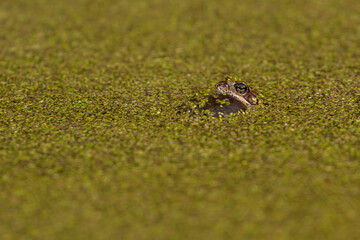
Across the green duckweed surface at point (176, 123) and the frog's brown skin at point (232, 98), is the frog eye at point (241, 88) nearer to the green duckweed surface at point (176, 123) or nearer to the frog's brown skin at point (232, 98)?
the frog's brown skin at point (232, 98)

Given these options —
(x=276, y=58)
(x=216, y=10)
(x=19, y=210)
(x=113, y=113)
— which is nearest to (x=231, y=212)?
(x=19, y=210)

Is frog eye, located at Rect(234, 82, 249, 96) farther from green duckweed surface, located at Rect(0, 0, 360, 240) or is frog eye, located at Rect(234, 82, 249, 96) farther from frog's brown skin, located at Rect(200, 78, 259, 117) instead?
green duckweed surface, located at Rect(0, 0, 360, 240)

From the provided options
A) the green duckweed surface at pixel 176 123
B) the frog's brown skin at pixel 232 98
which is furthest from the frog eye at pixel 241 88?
the green duckweed surface at pixel 176 123

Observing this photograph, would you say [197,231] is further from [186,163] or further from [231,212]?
[186,163]

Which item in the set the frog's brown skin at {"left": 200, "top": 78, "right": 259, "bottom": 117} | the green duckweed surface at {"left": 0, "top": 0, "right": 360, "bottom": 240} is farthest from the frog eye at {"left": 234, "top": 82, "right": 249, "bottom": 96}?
the green duckweed surface at {"left": 0, "top": 0, "right": 360, "bottom": 240}


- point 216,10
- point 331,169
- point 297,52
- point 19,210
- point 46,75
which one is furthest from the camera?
point 216,10

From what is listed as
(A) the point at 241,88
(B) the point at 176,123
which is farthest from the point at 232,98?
(B) the point at 176,123
